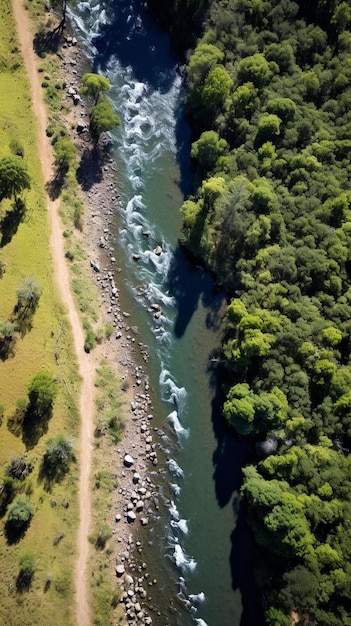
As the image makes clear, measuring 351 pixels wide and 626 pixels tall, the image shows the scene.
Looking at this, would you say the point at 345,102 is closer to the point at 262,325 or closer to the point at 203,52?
the point at 203,52

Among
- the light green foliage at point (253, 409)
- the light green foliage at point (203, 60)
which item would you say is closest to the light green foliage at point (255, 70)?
the light green foliage at point (203, 60)

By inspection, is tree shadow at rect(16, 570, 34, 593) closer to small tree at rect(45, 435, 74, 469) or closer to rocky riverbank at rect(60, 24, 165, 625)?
rocky riverbank at rect(60, 24, 165, 625)

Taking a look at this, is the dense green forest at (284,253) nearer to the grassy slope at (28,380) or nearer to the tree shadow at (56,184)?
the tree shadow at (56,184)

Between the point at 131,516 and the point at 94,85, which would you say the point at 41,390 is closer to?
the point at 131,516

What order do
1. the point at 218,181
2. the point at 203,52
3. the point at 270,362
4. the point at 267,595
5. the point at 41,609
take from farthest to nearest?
the point at 203,52
the point at 218,181
the point at 270,362
the point at 267,595
the point at 41,609

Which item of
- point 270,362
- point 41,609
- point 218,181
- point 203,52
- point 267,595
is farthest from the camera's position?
point 203,52

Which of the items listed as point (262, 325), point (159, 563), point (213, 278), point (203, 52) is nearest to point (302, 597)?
point (159, 563)

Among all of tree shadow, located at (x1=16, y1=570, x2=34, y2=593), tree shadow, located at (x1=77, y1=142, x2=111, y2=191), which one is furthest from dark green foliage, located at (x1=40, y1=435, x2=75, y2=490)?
tree shadow, located at (x1=77, y1=142, x2=111, y2=191)

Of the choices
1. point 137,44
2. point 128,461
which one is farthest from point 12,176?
point 128,461
